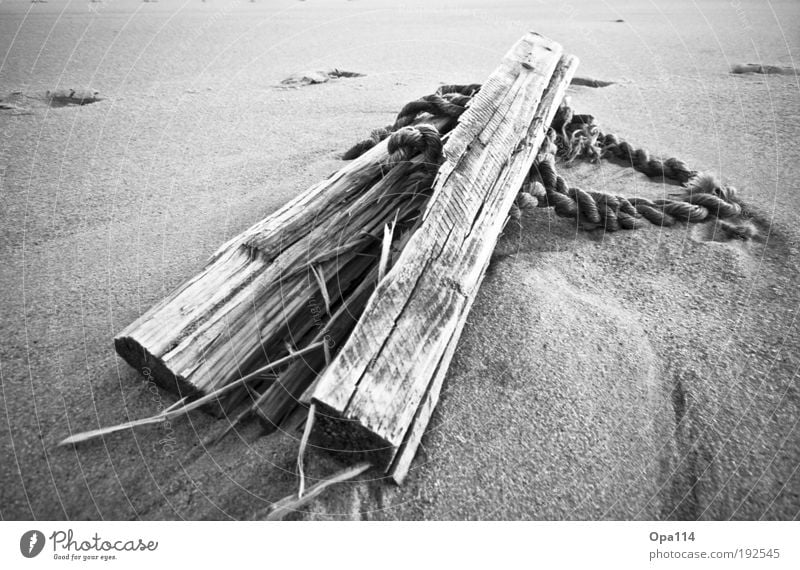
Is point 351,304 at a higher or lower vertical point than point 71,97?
lower

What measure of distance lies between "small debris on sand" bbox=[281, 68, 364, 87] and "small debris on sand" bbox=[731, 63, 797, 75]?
12.0ft

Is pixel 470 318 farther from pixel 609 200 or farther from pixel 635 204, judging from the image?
pixel 635 204

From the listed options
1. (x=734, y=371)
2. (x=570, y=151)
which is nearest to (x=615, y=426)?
(x=734, y=371)

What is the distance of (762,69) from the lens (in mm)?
4719

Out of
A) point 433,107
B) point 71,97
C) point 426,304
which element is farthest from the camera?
point 71,97

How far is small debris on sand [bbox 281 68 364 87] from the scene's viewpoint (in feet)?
15.5

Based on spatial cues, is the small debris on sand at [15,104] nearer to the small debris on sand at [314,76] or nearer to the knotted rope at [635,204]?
the small debris on sand at [314,76]

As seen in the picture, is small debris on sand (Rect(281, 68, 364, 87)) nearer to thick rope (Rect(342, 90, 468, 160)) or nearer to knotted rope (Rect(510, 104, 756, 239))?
thick rope (Rect(342, 90, 468, 160))

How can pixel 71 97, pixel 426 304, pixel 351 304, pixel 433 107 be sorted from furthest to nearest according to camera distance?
pixel 71 97
pixel 433 107
pixel 351 304
pixel 426 304

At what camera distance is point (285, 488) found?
54.8 inches
